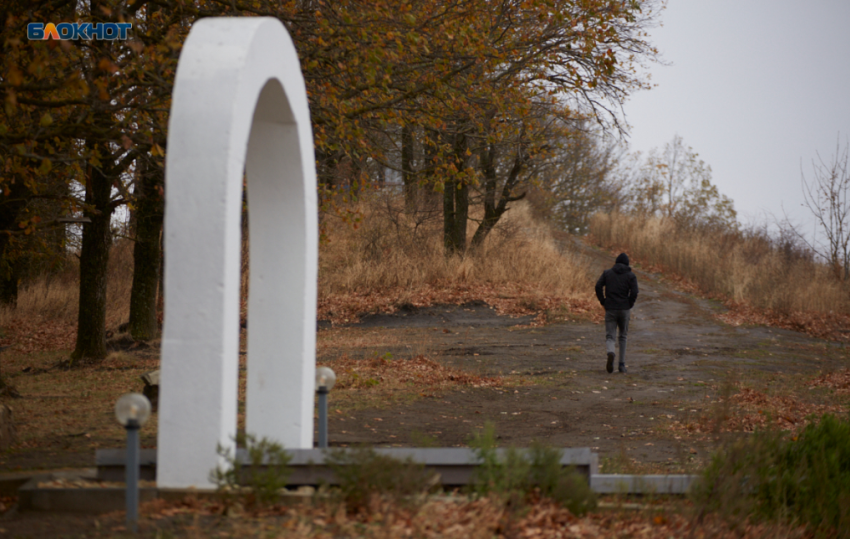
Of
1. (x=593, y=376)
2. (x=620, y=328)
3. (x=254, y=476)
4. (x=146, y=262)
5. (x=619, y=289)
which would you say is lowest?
(x=593, y=376)

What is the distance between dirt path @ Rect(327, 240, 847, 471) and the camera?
787 centimetres

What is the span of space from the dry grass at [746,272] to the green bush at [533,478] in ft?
51.5

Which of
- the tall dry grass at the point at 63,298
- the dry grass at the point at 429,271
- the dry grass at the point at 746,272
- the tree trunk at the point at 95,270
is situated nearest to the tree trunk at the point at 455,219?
the dry grass at the point at 429,271

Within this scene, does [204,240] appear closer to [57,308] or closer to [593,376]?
[593,376]

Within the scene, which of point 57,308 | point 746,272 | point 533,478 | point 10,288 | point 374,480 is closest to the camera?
point 374,480

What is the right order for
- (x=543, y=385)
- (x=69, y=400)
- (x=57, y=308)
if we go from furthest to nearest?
(x=57, y=308), (x=543, y=385), (x=69, y=400)

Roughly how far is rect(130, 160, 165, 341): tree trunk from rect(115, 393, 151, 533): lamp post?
407 inches

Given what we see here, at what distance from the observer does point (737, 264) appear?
23.2 m

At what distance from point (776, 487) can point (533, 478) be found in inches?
74.5

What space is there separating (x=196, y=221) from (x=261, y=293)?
122 cm

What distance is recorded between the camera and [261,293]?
199 inches

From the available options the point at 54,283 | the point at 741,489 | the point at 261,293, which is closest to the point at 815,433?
the point at 741,489

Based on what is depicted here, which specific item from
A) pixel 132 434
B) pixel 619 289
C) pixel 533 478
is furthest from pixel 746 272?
pixel 132 434

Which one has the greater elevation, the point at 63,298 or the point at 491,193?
the point at 491,193
